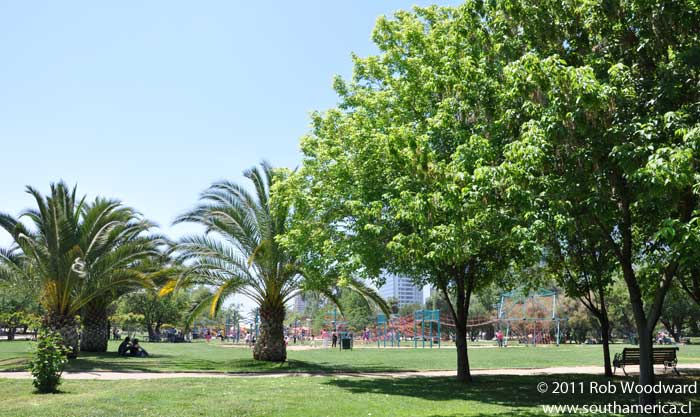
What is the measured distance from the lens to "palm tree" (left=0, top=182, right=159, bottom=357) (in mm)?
21172

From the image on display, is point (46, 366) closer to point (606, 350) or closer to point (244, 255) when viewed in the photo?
point (244, 255)

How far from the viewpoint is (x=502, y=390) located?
47.6 feet

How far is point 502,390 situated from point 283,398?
5.95 metres

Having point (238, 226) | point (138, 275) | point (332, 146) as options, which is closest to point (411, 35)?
point (332, 146)

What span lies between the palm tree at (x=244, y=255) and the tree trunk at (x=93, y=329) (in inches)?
337

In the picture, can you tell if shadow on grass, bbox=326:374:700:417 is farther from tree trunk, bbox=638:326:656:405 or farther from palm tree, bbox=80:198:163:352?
palm tree, bbox=80:198:163:352

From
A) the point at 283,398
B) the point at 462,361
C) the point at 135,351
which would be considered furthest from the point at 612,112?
the point at 135,351

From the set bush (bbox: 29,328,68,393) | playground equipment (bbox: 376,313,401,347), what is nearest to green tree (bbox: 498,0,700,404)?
bush (bbox: 29,328,68,393)

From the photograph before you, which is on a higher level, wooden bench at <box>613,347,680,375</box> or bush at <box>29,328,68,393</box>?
bush at <box>29,328,68,393</box>

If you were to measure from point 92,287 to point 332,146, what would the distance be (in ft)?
39.3

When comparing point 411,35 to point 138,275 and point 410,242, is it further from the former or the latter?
point 138,275

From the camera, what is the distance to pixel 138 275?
23344 mm

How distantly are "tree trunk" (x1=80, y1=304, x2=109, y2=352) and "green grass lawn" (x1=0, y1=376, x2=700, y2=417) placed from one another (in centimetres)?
1432

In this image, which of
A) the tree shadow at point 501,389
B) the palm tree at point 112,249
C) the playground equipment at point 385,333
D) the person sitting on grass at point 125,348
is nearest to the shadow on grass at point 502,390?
the tree shadow at point 501,389
